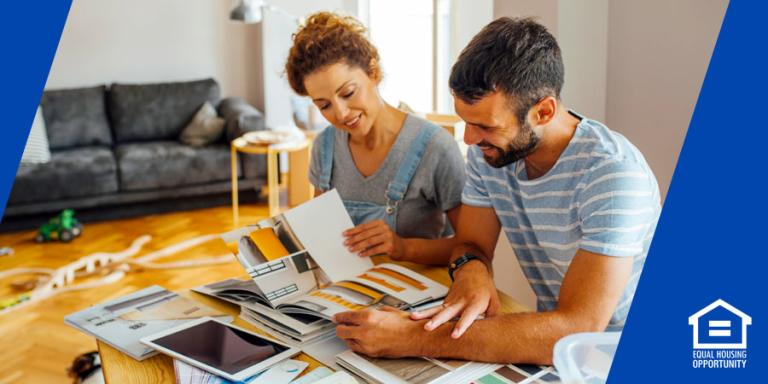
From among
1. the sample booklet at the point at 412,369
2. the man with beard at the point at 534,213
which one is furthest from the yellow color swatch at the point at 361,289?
the sample booklet at the point at 412,369

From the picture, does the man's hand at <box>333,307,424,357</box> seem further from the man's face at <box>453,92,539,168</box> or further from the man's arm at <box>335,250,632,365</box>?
the man's face at <box>453,92,539,168</box>

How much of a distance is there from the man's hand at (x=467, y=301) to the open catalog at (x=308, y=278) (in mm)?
53

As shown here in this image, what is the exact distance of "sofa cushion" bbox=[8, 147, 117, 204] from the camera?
16.5ft

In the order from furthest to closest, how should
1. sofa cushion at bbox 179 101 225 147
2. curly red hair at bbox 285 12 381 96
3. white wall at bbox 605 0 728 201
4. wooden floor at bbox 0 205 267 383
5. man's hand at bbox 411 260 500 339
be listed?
sofa cushion at bbox 179 101 225 147 → wooden floor at bbox 0 205 267 383 → white wall at bbox 605 0 728 201 → curly red hair at bbox 285 12 381 96 → man's hand at bbox 411 260 500 339

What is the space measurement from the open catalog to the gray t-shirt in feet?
0.95

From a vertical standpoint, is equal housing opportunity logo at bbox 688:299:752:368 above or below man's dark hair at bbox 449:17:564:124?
below

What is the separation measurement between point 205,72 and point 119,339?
214 inches

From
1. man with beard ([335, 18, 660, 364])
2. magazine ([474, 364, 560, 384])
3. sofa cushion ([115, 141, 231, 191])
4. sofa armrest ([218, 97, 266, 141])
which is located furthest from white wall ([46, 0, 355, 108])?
magazine ([474, 364, 560, 384])

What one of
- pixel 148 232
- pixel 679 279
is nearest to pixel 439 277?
pixel 679 279

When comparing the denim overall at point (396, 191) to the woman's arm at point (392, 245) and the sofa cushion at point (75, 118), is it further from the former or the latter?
the sofa cushion at point (75, 118)

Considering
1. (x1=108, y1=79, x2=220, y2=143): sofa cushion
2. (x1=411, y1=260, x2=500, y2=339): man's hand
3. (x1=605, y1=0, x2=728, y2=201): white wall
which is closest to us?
(x1=411, y1=260, x2=500, y2=339): man's hand

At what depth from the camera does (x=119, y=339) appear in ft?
4.49

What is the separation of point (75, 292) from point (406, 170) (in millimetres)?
2687

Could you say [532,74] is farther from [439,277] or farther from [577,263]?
[439,277]
